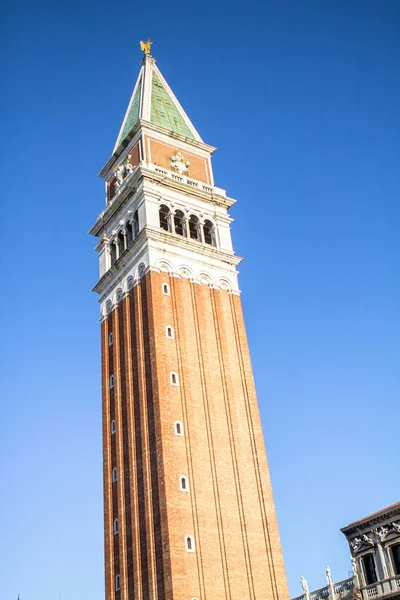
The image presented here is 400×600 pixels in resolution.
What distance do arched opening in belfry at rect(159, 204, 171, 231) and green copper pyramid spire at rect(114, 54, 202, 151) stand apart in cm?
950

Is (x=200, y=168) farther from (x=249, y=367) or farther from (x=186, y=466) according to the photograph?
(x=186, y=466)

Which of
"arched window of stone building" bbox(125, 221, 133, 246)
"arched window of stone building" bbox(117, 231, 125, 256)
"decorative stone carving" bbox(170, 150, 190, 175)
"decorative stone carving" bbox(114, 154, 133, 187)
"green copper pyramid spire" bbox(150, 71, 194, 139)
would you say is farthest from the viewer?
"green copper pyramid spire" bbox(150, 71, 194, 139)

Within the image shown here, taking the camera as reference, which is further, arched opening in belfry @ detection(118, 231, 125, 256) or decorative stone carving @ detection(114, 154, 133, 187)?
decorative stone carving @ detection(114, 154, 133, 187)

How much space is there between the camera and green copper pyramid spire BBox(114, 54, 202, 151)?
67.7m

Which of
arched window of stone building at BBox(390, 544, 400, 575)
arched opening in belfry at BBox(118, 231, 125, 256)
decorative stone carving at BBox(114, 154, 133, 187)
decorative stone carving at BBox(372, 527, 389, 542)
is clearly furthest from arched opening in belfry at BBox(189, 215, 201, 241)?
arched window of stone building at BBox(390, 544, 400, 575)

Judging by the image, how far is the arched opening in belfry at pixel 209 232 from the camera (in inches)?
2437

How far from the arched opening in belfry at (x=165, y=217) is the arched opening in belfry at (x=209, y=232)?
3858mm

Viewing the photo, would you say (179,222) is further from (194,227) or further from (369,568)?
(369,568)

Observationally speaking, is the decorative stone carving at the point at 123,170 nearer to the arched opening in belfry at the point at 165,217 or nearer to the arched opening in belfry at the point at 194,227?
the arched opening in belfry at the point at 165,217

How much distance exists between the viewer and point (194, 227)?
61.9 m

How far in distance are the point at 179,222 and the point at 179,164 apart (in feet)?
21.9

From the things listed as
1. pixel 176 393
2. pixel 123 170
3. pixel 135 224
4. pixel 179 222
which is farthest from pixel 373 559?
pixel 123 170

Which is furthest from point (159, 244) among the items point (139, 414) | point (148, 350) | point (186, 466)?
point (186, 466)

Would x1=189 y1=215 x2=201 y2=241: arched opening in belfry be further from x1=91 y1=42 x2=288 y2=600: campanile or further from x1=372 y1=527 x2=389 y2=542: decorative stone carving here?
x1=372 y1=527 x2=389 y2=542: decorative stone carving
